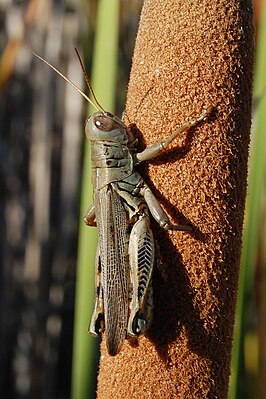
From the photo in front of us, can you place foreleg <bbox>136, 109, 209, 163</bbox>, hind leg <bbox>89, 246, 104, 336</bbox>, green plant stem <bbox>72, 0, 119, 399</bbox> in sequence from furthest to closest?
green plant stem <bbox>72, 0, 119, 399</bbox> < hind leg <bbox>89, 246, 104, 336</bbox> < foreleg <bbox>136, 109, 209, 163</bbox>

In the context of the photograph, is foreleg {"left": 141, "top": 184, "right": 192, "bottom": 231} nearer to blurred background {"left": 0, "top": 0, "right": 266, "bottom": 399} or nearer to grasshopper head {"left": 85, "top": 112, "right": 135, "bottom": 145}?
grasshopper head {"left": 85, "top": 112, "right": 135, "bottom": 145}

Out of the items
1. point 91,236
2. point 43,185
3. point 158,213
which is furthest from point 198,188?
point 43,185

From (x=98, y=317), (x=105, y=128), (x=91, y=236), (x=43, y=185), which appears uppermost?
(x=43, y=185)

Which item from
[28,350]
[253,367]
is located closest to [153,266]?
[253,367]

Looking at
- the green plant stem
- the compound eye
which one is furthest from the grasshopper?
the green plant stem

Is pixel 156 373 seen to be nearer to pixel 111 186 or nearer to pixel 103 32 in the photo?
pixel 111 186

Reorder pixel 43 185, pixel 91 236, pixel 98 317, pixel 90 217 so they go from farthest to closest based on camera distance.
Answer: pixel 43 185, pixel 91 236, pixel 90 217, pixel 98 317

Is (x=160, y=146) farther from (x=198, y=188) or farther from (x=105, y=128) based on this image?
(x=105, y=128)


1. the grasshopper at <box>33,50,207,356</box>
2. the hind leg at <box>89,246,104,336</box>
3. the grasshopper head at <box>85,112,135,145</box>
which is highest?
the grasshopper head at <box>85,112,135,145</box>

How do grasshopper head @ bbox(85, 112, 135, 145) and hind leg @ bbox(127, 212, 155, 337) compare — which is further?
grasshopper head @ bbox(85, 112, 135, 145)
